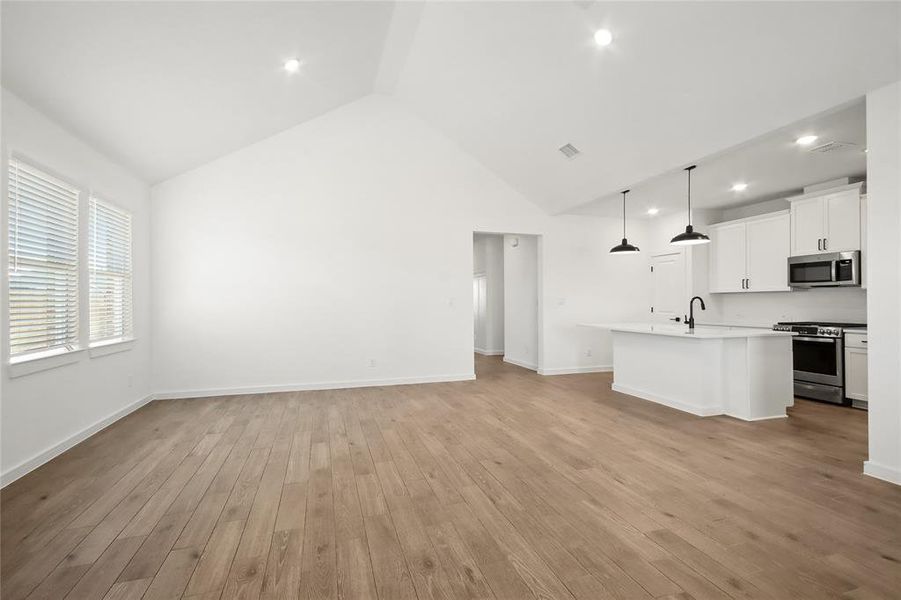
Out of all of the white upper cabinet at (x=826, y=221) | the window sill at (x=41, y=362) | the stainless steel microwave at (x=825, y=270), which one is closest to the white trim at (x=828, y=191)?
the white upper cabinet at (x=826, y=221)

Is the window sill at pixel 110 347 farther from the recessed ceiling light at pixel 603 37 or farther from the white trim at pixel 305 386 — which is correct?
the recessed ceiling light at pixel 603 37

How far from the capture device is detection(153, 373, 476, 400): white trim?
5414 mm

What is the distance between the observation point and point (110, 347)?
14.0 ft

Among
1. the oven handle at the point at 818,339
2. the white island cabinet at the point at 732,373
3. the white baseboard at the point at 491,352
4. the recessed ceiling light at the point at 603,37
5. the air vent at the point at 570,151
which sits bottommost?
the white baseboard at the point at 491,352

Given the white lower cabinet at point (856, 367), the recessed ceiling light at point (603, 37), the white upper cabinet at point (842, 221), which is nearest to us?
the recessed ceiling light at point (603, 37)

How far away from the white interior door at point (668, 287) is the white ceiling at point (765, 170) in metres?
0.81

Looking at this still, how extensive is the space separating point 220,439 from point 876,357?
499 centimetres

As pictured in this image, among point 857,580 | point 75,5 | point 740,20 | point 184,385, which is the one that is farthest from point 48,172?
point 857,580

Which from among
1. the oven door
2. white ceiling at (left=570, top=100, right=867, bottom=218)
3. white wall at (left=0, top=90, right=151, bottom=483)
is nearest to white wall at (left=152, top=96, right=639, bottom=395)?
white wall at (left=0, top=90, right=151, bottom=483)

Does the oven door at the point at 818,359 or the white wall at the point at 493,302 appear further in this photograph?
the white wall at the point at 493,302

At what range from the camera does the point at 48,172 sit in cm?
333

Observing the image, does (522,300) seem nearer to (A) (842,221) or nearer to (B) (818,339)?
(B) (818,339)

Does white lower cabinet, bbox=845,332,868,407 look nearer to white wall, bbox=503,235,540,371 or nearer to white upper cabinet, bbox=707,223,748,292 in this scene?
white upper cabinet, bbox=707,223,748,292

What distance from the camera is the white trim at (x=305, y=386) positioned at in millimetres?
5414
